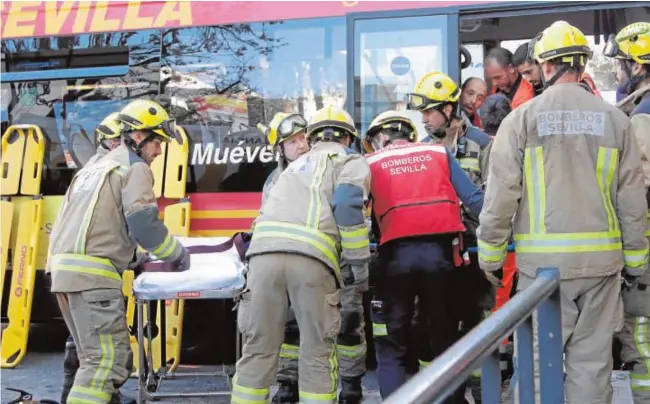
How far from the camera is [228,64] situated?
5699 mm

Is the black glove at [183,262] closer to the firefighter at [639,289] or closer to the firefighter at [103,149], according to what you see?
the firefighter at [103,149]

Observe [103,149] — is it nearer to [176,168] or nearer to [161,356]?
[176,168]

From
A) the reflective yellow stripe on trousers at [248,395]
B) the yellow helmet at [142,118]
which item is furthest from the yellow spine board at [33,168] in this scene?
the reflective yellow stripe on trousers at [248,395]

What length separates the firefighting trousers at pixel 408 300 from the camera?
4.17 m

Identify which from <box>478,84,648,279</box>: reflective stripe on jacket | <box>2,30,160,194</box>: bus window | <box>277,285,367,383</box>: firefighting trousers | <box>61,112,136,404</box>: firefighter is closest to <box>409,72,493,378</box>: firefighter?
<box>277,285,367,383</box>: firefighting trousers

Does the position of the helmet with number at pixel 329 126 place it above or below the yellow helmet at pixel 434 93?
below

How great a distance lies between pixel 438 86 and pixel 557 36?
1.18 metres

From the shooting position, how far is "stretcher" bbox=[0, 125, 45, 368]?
19.6ft

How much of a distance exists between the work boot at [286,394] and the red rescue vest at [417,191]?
140cm

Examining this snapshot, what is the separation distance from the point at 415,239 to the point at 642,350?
124 centimetres

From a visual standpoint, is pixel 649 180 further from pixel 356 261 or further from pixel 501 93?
pixel 501 93

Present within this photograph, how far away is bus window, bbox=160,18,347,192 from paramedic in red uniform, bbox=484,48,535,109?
40.0 inches

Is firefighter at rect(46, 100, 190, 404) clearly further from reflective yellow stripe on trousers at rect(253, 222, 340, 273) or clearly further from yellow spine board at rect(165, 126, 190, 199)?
yellow spine board at rect(165, 126, 190, 199)

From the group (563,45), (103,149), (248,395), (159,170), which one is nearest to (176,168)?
(159,170)
